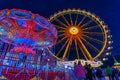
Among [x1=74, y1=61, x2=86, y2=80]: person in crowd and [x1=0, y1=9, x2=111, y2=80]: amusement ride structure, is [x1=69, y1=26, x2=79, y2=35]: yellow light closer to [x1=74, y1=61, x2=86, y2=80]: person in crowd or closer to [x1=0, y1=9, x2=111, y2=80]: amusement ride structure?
[x1=0, y1=9, x2=111, y2=80]: amusement ride structure

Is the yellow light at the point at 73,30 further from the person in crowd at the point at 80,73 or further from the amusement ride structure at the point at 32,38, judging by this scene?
the person in crowd at the point at 80,73

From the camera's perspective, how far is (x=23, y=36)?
1309 centimetres

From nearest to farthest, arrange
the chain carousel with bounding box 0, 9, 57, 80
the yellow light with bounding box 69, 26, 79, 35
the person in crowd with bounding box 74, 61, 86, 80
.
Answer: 1. the person in crowd with bounding box 74, 61, 86, 80
2. the chain carousel with bounding box 0, 9, 57, 80
3. the yellow light with bounding box 69, 26, 79, 35

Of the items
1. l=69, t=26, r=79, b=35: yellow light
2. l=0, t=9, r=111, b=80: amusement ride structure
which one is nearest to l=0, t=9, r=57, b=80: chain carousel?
l=0, t=9, r=111, b=80: amusement ride structure

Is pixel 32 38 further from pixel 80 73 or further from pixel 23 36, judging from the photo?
pixel 80 73

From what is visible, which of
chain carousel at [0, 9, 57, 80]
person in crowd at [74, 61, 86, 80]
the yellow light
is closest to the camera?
person in crowd at [74, 61, 86, 80]

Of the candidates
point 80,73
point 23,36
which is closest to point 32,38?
point 23,36

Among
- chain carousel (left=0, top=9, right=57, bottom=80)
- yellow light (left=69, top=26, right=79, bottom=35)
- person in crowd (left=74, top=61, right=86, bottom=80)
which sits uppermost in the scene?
yellow light (left=69, top=26, right=79, bottom=35)

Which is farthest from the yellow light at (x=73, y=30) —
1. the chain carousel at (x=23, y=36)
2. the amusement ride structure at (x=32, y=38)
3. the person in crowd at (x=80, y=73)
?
the person in crowd at (x=80, y=73)

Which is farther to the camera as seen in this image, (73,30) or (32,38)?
(73,30)

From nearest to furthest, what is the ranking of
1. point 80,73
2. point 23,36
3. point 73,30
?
point 80,73, point 23,36, point 73,30

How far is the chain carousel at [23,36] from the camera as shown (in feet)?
26.7

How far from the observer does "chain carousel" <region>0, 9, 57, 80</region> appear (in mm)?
8125

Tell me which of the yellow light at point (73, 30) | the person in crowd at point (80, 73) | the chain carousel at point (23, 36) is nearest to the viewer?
the person in crowd at point (80, 73)
